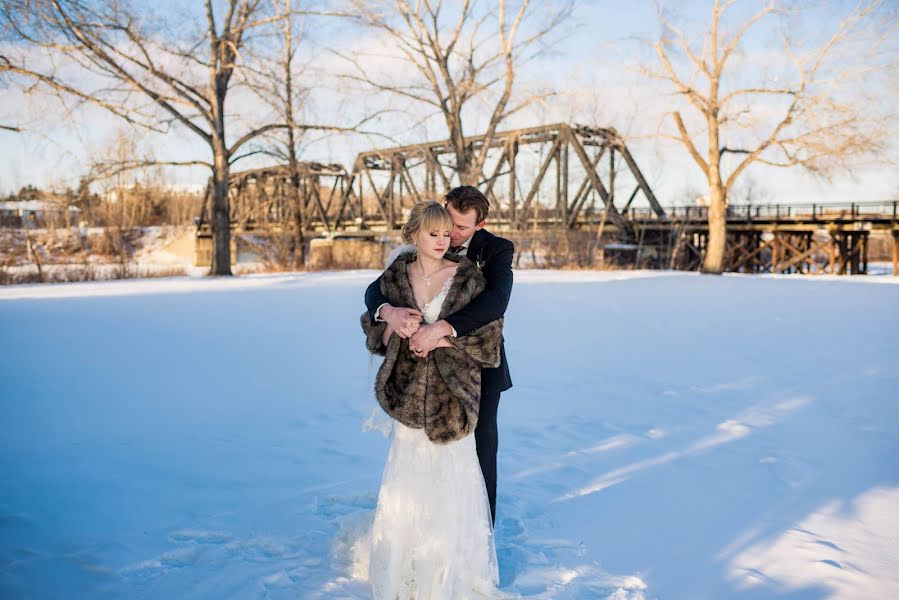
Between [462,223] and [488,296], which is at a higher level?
[462,223]

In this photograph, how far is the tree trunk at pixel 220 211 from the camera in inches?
651

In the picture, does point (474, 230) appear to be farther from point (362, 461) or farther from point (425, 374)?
point (362, 461)

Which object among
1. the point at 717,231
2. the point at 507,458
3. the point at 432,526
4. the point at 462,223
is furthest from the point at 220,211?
the point at 432,526

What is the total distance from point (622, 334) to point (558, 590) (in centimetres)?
657

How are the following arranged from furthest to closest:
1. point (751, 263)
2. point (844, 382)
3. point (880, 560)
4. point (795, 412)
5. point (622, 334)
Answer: point (751, 263) → point (622, 334) → point (844, 382) → point (795, 412) → point (880, 560)

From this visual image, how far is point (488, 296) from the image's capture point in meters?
2.61

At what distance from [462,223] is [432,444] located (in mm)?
943

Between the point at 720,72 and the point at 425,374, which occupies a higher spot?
the point at 720,72

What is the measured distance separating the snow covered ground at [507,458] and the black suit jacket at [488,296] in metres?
0.52

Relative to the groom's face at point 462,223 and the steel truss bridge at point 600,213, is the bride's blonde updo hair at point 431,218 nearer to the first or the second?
the groom's face at point 462,223

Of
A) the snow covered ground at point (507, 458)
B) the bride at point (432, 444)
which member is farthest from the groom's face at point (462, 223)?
the snow covered ground at point (507, 458)

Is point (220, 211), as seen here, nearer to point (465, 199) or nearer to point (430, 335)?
point (465, 199)

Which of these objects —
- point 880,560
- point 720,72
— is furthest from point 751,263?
point 880,560

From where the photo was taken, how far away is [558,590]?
2.74m
